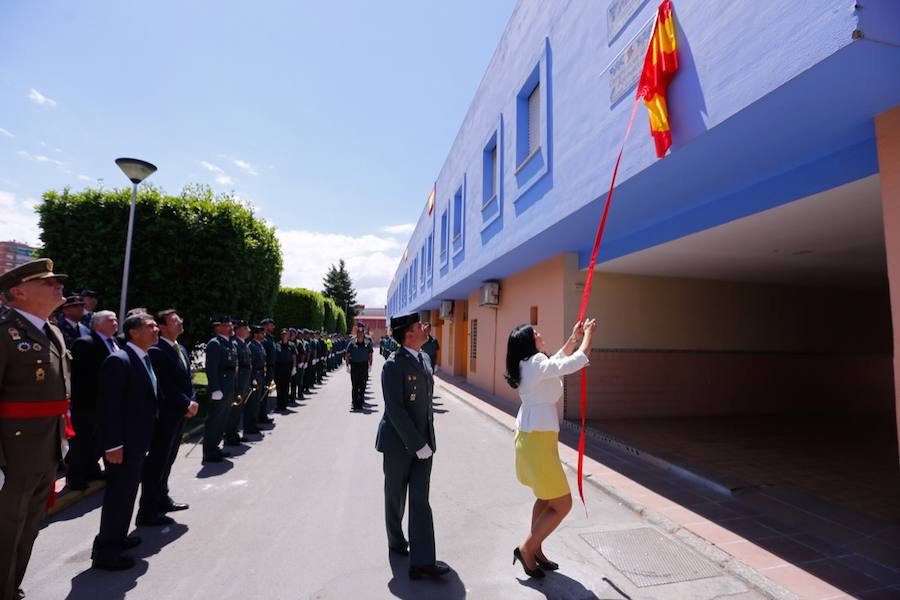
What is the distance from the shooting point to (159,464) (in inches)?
164

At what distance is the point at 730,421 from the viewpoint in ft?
30.9

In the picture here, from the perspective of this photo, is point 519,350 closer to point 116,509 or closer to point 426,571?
point 426,571

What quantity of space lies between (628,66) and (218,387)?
21.6 feet

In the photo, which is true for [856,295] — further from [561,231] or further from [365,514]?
[365,514]

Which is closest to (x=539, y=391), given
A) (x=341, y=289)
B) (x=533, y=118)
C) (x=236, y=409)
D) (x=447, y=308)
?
(x=236, y=409)

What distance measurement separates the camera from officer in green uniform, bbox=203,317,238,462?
6.09 metres

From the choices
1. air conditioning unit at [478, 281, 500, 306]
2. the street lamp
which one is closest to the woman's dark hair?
the street lamp

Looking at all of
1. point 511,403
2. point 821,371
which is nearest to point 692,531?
point 511,403

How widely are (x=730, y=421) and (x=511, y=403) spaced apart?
191 inches

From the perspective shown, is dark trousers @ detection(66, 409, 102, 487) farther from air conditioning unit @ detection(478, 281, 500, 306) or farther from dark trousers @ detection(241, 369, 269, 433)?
air conditioning unit @ detection(478, 281, 500, 306)

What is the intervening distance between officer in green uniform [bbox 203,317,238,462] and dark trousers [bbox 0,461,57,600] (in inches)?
125

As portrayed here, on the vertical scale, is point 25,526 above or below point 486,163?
below

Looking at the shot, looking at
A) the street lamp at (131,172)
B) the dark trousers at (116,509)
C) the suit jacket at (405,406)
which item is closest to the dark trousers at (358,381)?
the street lamp at (131,172)

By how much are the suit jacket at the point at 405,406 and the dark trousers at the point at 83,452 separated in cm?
348
